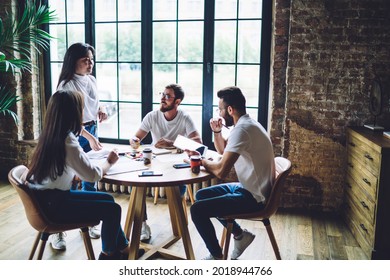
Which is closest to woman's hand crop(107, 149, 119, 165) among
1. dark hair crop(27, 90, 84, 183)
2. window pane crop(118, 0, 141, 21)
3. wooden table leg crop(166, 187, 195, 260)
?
dark hair crop(27, 90, 84, 183)

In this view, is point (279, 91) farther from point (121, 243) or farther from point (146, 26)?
point (121, 243)

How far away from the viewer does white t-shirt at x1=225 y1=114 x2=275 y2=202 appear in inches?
107

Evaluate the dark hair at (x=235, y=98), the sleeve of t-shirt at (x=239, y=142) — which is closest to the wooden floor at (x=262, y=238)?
the sleeve of t-shirt at (x=239, y=142)

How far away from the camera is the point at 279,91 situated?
421 cm

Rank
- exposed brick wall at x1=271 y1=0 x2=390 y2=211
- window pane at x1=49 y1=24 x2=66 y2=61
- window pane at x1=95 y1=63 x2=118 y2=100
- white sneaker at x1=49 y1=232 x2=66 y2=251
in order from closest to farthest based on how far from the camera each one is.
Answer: white sneaker at x1=49 y1=232 x2=66 y2=251 < exposed brick wall at x1=271 y1=0 x2=390 y2=211 < window pane at x1=95 y1=63 x2=118 y2=100 < window pane at x1=49 y1=24 x2=66 y2=61

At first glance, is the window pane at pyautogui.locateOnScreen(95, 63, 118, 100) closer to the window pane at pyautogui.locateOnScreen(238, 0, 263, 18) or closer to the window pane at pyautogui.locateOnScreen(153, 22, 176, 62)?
Answer: the window pane at pyautogui.locateOnScreen(153, 22, 176, 62)

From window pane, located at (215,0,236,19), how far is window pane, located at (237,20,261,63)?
0.15 meters

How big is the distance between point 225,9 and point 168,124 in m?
1.53

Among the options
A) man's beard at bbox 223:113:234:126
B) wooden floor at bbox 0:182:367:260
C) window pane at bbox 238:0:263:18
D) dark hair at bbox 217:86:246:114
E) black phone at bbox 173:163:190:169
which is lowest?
wooden floor at bbox 0:182:367:260

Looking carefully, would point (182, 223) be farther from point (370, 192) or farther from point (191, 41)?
point (191, 41)

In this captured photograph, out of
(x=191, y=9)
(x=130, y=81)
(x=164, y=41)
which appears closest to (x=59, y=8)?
(x=130, y=81)

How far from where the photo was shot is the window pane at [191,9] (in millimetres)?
4504
